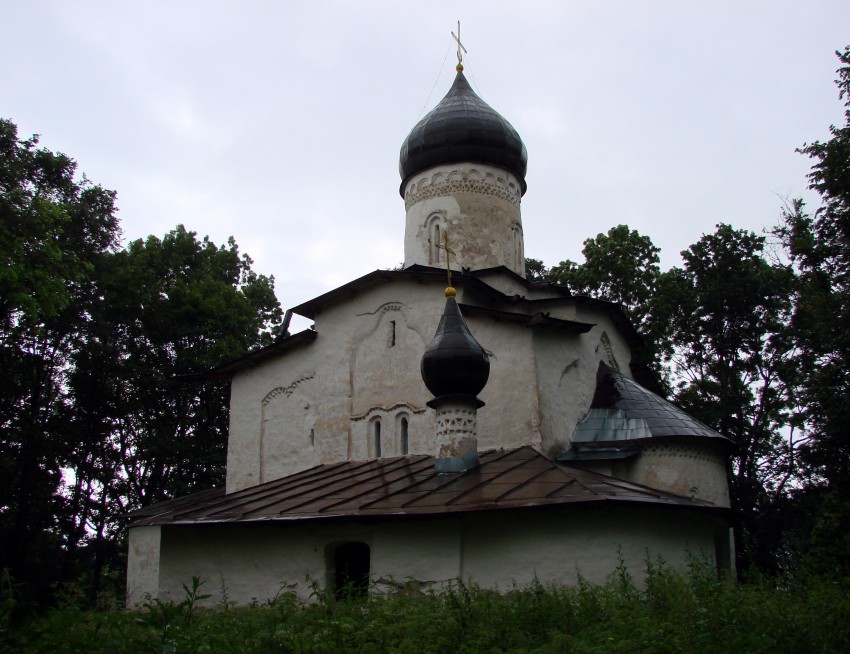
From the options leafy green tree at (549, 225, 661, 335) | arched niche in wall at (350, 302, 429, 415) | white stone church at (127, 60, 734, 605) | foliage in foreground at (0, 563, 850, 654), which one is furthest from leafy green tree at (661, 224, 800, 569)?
foliage in foreground at (0, 563, 850, 654)

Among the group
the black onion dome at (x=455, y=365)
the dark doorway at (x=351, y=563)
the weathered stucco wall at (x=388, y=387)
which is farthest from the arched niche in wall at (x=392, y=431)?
the dark doorway at (x=351, y=563)

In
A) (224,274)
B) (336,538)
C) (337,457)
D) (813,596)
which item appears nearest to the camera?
(813,596)

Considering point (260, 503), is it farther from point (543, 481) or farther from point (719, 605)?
point (719, 605)

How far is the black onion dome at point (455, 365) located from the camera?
9.57 m

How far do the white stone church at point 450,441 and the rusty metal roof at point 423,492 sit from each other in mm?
35

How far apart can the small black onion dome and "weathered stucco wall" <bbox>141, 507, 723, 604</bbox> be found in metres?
7.87

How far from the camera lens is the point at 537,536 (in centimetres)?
810

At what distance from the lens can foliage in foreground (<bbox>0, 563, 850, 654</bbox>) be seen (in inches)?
171

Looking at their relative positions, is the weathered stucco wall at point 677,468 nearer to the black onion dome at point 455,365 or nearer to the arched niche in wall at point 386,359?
the black onion dome at point 455,365

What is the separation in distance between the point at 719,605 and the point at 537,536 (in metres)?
2.84

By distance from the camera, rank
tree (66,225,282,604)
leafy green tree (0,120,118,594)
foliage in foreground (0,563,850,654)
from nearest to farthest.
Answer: foliage in foreground (0,563,850,654), leafy green tree (0,120,118,594), tree (66,225,282,604)

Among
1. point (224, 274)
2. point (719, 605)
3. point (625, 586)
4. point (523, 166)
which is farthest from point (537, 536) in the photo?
point (224, 274)

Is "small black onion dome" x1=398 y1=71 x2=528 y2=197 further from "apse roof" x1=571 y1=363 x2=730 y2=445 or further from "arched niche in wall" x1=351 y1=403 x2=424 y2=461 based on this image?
"arched niche in wall" x1=351 y1=403 x2=424 y2=461

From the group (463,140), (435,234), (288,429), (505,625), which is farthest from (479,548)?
(463,140)
